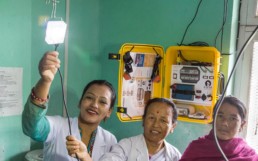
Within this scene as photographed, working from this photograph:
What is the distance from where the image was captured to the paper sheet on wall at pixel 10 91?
5.08ft

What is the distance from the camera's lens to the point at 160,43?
189 cm

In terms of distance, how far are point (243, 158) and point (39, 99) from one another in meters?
0.86

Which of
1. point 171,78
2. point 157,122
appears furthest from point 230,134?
point 171,78

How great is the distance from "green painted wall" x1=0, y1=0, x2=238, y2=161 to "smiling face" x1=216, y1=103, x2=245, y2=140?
0.41 meters

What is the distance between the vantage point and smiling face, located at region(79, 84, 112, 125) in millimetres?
1422

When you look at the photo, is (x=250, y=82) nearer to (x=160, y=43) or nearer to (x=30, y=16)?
(x=160, y=43)

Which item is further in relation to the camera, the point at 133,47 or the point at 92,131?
the point at 133,47

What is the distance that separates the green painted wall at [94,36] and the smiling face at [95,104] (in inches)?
16.6

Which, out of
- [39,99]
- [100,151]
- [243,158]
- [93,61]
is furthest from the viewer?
[93,61]

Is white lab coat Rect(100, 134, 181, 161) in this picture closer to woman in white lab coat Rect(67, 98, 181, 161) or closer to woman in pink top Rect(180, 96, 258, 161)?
woman in white lab coat Rect(67, 98, 181, 161)

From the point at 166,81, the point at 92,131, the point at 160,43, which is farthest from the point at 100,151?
the point at 160,43

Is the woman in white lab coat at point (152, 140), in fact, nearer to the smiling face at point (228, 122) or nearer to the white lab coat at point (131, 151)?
the white lab coat at point (131, 151)

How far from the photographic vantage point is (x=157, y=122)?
53.6 inches

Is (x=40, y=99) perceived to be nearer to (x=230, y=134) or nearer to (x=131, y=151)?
(x=131, y=151)
